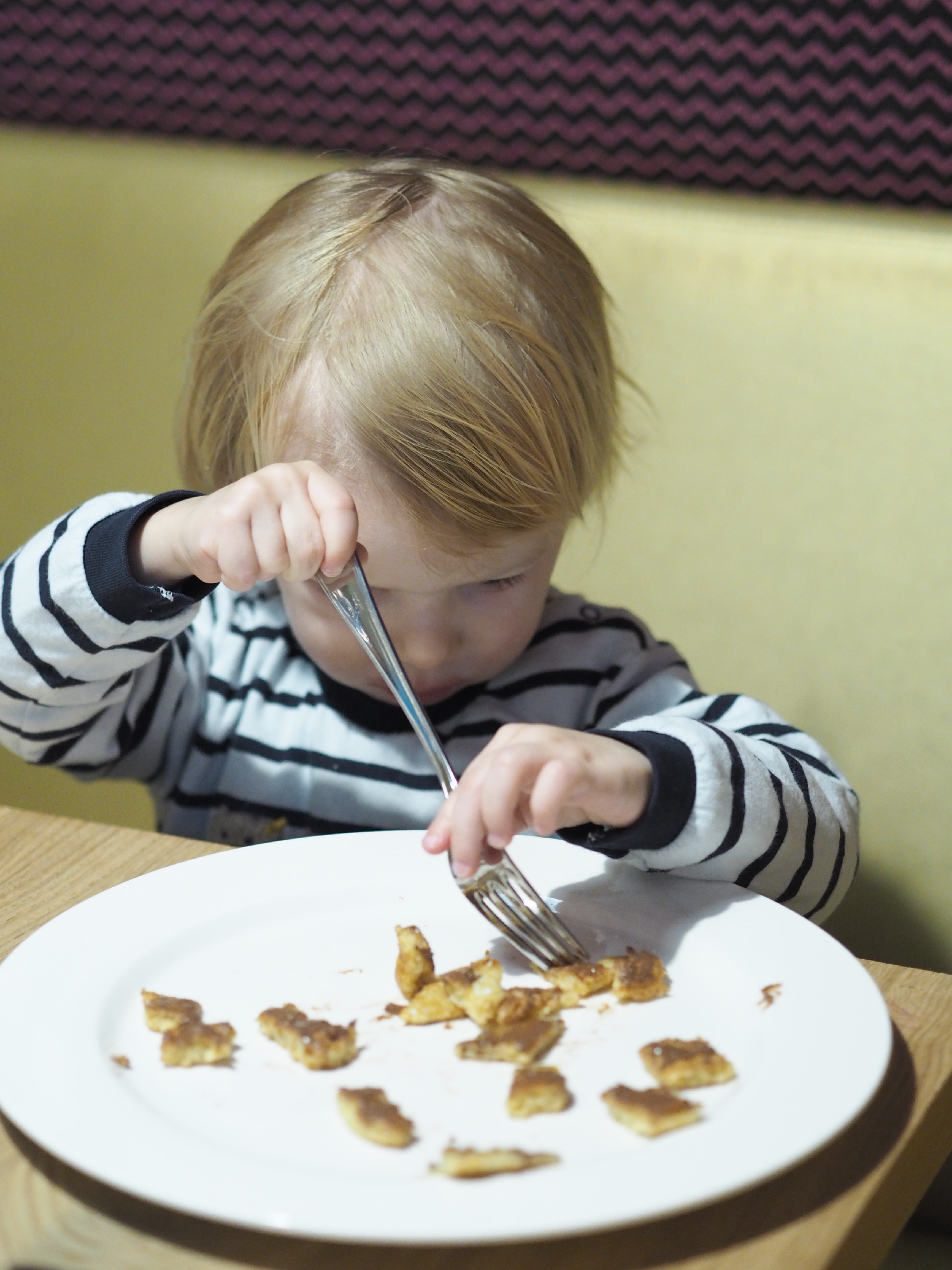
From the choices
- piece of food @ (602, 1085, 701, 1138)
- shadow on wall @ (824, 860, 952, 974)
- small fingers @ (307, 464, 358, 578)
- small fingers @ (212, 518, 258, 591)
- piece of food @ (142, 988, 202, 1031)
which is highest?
small fingers @ (307, 464, 358, 578)

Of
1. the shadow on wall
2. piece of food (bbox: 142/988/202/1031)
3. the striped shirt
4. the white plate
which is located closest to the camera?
the white plate

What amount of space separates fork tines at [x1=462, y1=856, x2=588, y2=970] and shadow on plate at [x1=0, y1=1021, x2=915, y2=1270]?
0.16m

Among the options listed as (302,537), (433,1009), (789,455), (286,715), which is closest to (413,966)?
(433,1009)

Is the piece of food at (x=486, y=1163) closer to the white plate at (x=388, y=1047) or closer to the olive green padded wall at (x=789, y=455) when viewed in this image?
the white plate at (x=388, y=1047)

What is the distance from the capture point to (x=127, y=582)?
780 millimetres

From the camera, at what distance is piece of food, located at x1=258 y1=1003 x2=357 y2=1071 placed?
0.49m

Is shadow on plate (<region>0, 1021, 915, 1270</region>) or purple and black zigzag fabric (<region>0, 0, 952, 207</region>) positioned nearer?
shadow on plate (<region>0, 1021, 915, 1270</region>)

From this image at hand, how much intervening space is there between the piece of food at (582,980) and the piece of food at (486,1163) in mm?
122

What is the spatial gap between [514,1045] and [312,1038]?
0.08m

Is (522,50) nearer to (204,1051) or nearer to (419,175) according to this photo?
(419,175)

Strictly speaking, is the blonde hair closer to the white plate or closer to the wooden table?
→ the white plate

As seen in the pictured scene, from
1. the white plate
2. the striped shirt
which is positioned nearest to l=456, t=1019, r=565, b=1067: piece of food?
the white plate

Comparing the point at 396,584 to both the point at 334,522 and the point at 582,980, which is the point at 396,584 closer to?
the point at 334,522

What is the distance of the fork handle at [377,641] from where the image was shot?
27.1 inches
